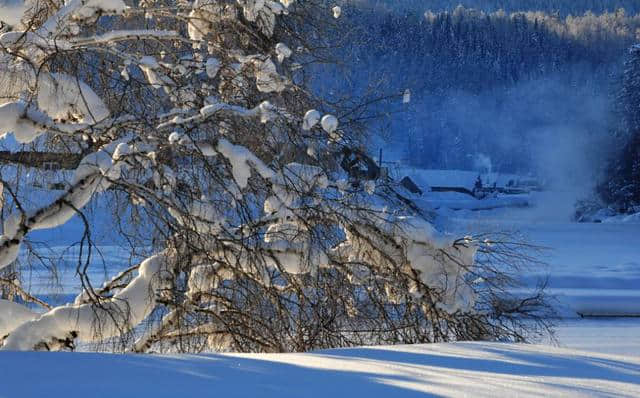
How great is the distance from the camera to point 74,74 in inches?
178

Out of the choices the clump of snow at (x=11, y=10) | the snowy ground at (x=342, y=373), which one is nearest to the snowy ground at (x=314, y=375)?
the snowy ground at (x=342, y=373)

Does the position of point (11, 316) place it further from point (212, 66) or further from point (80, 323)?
point (212, 66)

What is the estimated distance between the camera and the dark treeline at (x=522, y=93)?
2904 cm

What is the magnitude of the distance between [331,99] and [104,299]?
6.83 feet

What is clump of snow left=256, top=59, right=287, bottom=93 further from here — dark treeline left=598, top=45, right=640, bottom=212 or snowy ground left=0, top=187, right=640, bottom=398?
dark treeline left=598, top=45, right=640, bottom=212

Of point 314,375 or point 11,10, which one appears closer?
point 314,375

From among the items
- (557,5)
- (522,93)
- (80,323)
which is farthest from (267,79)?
(557,5)

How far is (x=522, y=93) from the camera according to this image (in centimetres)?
3666

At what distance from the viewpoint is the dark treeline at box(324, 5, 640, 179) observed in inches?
1143

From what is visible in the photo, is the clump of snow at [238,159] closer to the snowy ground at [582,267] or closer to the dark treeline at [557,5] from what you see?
the snowy ground at [582,267]

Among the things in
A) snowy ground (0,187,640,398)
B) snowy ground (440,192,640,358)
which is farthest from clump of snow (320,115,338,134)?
snowy ground (440,192,640,358)

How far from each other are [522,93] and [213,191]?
33.3m

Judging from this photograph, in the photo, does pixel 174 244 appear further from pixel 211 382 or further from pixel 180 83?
pixel 211 382

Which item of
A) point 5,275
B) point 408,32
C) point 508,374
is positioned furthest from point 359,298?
point 408,32
